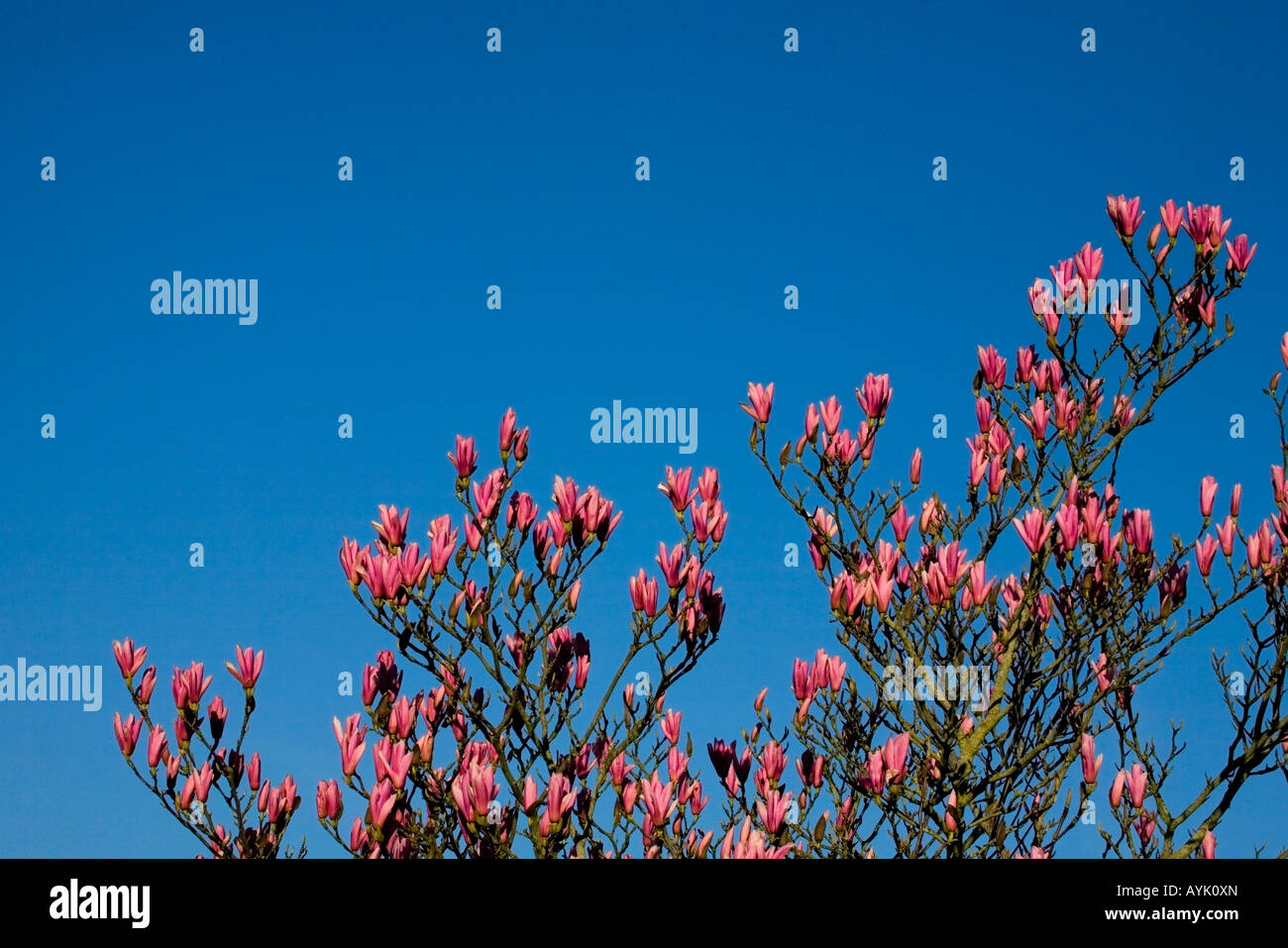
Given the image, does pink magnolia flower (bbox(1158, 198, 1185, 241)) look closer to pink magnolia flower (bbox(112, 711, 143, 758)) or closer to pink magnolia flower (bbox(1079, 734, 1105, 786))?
pink magnolia flower (bbox(1079, 734, 1105, 786))

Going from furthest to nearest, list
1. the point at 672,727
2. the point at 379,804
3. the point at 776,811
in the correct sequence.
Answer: the point at 672,727 → the point at 776,811 → the point at 379,804

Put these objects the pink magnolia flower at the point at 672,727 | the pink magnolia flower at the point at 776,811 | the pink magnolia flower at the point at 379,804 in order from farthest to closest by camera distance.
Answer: the pink magnolia flower at the point at 672,727, the pink magnolia flower at the point at 776,811, the pink magnolia flower at the point at 379,804

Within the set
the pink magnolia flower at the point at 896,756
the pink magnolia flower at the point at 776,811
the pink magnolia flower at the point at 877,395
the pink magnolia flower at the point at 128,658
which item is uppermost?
the pink magnolia flower at the point at 877,395

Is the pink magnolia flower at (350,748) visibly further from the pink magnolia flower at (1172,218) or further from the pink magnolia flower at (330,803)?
the pink magnolia flower at (1172,218)

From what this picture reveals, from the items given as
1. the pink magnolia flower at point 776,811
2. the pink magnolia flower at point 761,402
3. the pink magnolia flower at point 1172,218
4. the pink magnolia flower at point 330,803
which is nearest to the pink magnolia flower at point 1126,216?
the pink magnolia flower at point 1172,218

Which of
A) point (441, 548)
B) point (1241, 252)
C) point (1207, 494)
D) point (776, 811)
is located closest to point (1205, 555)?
point (1207, 494)

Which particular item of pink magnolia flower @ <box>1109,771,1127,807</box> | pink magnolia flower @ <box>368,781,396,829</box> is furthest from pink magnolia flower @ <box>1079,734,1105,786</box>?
pink magnolia flower @ <box>368,781,396,829</box>

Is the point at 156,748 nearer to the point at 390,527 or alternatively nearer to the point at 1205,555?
the point at 390,527

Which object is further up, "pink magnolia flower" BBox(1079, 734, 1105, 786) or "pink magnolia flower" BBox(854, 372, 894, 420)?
"pink magnolia flower" BBox(854, 372, 894, 420)

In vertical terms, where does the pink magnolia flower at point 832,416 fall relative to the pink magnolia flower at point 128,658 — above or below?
above

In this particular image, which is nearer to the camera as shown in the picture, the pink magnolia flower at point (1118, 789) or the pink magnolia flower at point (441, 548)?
the pink magnolia flower at point (441, 548)

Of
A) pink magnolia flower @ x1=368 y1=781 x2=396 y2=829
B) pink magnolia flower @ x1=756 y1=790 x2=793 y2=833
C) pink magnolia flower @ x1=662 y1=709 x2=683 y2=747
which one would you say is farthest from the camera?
pink magnolia flower @ x1=662 y1=709 x2=683 y2=747

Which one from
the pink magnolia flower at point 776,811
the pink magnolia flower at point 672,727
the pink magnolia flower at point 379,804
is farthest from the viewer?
the pink magnolia flower at point 672,727

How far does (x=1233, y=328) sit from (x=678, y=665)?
3265 mm
